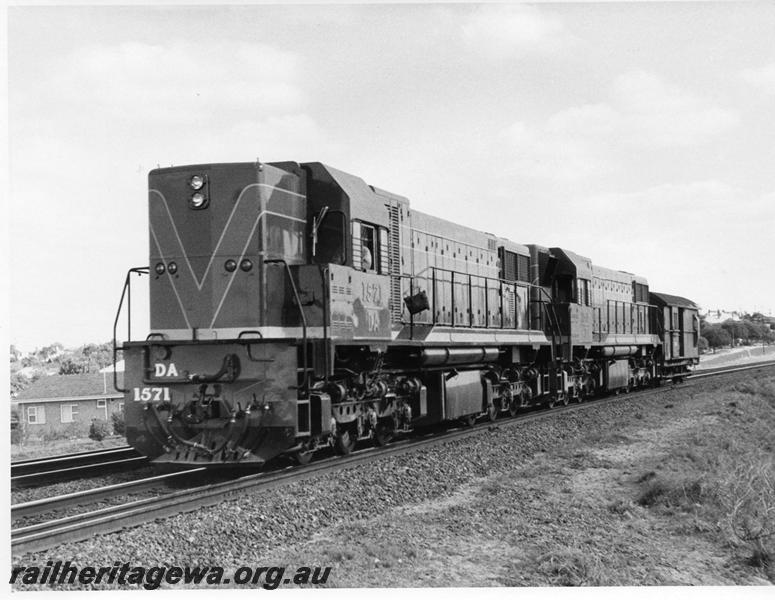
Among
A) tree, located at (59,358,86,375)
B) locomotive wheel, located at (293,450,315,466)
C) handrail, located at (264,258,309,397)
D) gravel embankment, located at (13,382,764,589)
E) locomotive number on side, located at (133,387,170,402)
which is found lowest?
gravel embankment, located at (13,382,764,589)

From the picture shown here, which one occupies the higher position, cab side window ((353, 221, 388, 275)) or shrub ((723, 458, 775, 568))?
cab side window ((353, 221, 388, 275))

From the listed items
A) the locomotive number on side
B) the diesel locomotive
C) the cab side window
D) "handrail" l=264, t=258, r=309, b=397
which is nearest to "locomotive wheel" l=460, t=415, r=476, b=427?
the diesel locomotive

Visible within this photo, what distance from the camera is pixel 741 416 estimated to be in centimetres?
1531

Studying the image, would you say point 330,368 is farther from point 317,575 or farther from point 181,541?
point 317,575

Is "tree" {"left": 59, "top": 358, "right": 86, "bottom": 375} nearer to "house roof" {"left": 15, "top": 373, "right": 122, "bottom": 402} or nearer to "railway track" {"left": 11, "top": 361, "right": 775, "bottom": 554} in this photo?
"house roof" {"left": 15, "top": 373, "right": 122, "bottom": 402}

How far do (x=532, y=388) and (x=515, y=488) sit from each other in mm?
8364

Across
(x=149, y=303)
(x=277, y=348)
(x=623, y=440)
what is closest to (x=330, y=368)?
(x=277, y=348)

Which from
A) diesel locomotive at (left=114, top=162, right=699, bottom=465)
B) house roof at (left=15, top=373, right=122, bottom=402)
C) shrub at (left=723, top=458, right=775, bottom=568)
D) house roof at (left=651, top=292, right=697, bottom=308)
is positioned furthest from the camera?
house roof at (left=651, top=292, right=697, bottom=308)

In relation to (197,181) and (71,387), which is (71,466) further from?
(71,387)

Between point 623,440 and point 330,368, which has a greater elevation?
point 330,368

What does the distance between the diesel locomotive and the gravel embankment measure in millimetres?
836

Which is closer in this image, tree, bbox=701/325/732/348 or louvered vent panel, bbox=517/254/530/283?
louvered vent panel, bbox=517/254/530/283

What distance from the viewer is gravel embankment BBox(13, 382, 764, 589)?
570cm

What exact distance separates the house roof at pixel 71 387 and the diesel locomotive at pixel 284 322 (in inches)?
436
